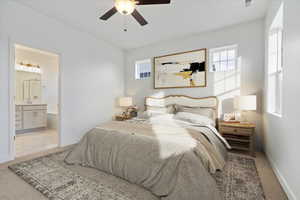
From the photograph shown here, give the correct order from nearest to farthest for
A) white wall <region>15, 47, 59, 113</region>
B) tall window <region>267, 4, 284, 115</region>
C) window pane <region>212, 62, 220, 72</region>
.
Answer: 1. tall window <region>267, 4, 284, 115</region>
2. window pane <region>212, 62, 220, 72</region>
3. white wall <region>15, 47, 59, 113</region>

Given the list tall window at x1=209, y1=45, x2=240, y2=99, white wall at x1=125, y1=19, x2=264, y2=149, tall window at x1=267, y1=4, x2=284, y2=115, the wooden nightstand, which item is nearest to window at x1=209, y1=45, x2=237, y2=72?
tall window at x1=209, y1=45, x2=240, y2=99

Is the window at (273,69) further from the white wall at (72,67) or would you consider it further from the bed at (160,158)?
the white wall at (72,67)

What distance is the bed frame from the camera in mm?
3280

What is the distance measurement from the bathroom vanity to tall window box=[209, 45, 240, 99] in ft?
19.0

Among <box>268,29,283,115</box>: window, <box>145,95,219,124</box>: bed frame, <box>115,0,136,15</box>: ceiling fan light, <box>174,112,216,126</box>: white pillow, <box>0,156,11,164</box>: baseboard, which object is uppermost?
<box>115,0,136,15</box>: ceiling fan light

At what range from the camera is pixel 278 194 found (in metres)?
1.61

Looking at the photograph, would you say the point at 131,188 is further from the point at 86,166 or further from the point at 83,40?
the point at 83,40

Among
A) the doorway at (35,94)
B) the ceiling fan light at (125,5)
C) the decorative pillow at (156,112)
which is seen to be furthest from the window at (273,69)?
the doorway at (35,94)

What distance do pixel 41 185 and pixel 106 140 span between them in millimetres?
923

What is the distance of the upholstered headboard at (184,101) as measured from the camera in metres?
3.29

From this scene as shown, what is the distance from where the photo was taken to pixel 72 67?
3371 mm

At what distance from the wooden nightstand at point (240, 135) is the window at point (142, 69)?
105 inches

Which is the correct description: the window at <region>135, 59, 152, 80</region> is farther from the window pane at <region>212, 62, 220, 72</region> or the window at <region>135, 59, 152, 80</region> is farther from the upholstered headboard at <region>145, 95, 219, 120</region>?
the window pane at <region>212, 62, 220, 72</region>

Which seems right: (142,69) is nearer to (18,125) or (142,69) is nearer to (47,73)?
(47,73)
